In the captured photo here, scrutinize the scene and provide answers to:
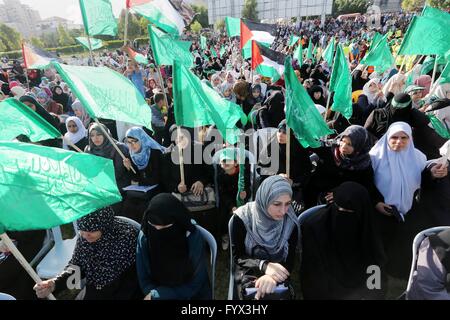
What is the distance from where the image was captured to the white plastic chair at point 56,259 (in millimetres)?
2422

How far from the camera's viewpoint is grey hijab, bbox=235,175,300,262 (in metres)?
2.14

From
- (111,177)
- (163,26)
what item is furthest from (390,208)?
(163,26)

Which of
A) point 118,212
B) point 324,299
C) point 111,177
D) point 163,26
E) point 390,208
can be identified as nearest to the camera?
point 111,177

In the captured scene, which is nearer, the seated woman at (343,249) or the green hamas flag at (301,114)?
the seated woman at (343,249)

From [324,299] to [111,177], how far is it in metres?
1.77

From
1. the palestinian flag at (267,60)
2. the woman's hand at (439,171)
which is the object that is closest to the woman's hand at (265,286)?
the woman's hand at (439,171)

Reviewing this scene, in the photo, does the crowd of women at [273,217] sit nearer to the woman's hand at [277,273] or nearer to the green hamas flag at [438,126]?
the woman's hand at [277,273]

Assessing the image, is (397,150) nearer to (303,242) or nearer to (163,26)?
(303,242)

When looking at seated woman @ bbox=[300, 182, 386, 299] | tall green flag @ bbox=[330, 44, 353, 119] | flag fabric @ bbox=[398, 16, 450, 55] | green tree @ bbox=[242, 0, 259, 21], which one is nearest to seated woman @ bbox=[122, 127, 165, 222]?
seated woman @ bbox=[300, 182, 386, 299]

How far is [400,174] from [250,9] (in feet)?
203

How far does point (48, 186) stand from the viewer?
1.49 m

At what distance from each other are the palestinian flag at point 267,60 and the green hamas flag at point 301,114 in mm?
2155

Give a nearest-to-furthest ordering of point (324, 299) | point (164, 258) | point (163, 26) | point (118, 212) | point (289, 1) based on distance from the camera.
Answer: point (164, 258) < point (324, 299) < point (118, 212) < point (163, 26) < point (289, 1)
